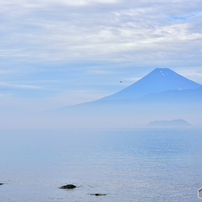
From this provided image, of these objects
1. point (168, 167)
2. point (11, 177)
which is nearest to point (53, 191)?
point (11, 177)

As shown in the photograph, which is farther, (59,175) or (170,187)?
(59,175)

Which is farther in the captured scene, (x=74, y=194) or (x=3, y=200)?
(x=74, y=194)

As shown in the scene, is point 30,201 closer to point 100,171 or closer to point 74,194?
point 74,194

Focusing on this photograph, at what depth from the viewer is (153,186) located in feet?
192

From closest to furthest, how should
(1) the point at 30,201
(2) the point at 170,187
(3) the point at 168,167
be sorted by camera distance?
(1) the point at 30,201 < (2) the point at 170,187 < (3) the point at 168,167

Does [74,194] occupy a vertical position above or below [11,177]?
below

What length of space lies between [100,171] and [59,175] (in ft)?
30.2

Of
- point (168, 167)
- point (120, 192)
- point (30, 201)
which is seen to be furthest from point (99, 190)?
point (168, 167)

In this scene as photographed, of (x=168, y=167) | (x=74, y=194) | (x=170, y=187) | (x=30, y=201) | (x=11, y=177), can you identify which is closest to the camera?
(x=30, y=201)

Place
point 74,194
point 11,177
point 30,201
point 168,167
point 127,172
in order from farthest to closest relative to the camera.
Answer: point 168,167, point 127,172, point 11,177, point 74,194, point 30,201

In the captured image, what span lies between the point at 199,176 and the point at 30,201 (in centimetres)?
3396

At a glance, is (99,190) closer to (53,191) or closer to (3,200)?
(53,191)

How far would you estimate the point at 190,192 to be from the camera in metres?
53.3

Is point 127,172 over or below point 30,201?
over
